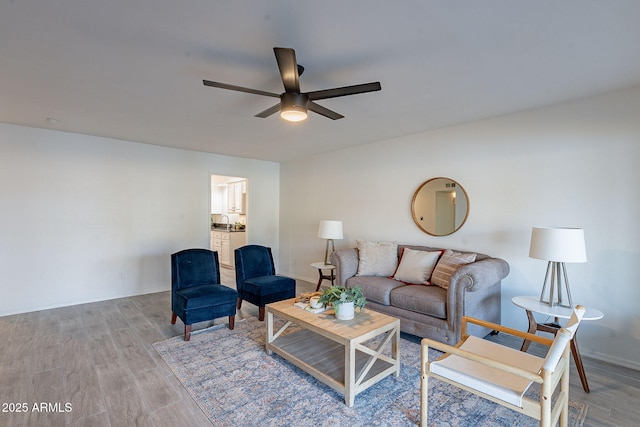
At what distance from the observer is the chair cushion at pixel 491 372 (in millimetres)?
1605

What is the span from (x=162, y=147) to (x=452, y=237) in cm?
464

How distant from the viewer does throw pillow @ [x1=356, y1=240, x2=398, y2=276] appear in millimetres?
3914

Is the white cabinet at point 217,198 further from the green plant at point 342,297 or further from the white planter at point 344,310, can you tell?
the white planter at point 344,310

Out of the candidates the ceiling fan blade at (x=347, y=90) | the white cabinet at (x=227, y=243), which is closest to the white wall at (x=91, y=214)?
the white cabinet at (x=227, y=243)

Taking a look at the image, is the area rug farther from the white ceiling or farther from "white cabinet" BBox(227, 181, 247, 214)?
"white cabinet" BBox(227, 181, 247, 214)

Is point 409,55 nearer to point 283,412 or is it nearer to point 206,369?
point 283,412

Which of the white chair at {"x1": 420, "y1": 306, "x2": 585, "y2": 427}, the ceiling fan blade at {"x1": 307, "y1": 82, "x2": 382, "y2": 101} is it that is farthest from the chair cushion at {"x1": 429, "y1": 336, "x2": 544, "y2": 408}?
the ceiling fan blade at {"x1": 307, "y1": 82, "x2": 382, "y2": 101}

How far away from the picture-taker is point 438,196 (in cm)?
394

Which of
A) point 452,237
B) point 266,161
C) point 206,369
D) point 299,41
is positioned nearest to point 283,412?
point 206,369

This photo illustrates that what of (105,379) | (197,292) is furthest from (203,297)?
(105,379)

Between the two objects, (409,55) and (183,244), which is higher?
(409,55)

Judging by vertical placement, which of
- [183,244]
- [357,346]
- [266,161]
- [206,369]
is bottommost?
[206,369]

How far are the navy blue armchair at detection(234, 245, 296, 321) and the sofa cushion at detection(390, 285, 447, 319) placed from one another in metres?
1.39

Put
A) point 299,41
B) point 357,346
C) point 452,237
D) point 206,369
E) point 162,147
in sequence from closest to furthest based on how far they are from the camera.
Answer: point 299,41 → point 357,346 → point 206,369 → point 452,237 → point 162,147
